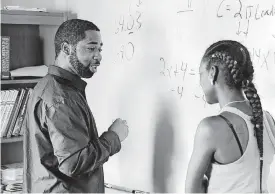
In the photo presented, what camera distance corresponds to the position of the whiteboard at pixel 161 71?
172cm

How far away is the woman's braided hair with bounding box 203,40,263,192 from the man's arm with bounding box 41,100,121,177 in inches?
21.4

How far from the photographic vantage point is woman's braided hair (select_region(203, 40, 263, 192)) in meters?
1.47

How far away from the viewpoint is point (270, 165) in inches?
66.3

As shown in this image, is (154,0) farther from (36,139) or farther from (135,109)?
(36,139)

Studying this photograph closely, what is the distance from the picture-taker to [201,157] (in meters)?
1.47

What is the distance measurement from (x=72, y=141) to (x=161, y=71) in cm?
53

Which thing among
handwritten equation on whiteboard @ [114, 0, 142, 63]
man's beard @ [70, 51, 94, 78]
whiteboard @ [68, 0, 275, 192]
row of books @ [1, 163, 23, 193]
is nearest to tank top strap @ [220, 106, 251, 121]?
whiteboard @ [68, 0, 275, 192]

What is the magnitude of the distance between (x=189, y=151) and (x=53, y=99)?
1.90 feet

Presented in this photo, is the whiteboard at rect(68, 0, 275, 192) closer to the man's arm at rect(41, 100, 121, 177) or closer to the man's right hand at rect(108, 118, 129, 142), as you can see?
the man's right hand at rect(108, 118, 129, 142)

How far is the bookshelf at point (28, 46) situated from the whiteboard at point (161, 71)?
0.83 feet

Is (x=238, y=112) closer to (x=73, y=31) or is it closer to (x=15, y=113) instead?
(x=73, y=31)

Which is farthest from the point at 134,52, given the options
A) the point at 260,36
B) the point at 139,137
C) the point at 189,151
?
the point at 260,36

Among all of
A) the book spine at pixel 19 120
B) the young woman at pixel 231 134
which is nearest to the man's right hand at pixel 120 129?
the young woman at pixel 231 134

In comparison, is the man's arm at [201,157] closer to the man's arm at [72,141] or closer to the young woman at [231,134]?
the young woman at [231,134]
